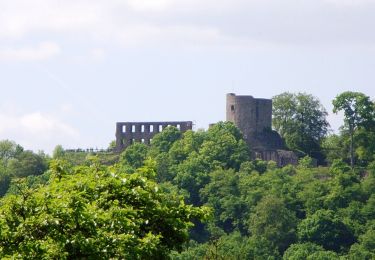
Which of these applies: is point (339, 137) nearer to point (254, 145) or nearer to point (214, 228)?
point (254, 145)

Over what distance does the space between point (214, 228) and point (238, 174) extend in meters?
8.68

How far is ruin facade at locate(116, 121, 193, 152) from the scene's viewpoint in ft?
449

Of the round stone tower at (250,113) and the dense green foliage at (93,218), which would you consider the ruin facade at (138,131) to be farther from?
the dense green foliage at (93,218)

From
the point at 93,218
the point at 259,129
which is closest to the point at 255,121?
the point at 259,129

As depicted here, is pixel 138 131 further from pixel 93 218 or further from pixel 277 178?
pixel 93 218

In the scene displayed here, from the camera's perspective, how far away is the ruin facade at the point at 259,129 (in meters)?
133

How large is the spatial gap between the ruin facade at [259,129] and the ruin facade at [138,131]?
21.7ft

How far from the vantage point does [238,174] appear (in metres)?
131

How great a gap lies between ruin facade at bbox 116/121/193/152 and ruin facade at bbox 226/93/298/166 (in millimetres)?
6627

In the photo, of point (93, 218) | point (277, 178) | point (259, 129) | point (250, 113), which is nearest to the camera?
point (93, 218)

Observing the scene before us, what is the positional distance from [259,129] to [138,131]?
10253mm

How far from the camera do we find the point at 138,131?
13925 cm

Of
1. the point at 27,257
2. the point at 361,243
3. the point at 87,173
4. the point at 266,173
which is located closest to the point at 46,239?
the point at 27,257

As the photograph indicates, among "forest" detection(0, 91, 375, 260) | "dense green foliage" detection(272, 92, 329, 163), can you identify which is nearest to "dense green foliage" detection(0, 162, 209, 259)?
"forest" detection(0, 91, 375, 260)
